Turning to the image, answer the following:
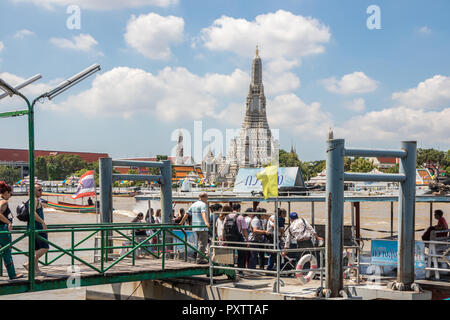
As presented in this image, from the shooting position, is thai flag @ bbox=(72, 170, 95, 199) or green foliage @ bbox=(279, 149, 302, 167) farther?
green foliage @ bbox=(279, 149, 302, 167)

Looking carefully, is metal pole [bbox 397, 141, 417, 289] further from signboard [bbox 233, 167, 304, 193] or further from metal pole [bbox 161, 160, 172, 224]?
signboard [bbox 233, 167, 304, 193]

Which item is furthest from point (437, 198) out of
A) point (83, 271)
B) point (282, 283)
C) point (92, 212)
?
point (92, 212)

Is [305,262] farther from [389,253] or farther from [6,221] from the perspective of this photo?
[6,221]

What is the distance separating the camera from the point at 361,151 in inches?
458

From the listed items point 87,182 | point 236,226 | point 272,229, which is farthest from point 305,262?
point 87,182

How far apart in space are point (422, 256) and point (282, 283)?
11.9 ft

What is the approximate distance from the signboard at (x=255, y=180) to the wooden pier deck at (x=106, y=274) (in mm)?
25928

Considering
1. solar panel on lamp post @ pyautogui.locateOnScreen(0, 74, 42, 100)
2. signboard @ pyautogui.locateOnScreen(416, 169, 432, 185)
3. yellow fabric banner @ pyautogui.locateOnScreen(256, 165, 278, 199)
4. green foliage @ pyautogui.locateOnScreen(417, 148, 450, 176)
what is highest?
solar panel on lamp post @ pyautogui.locateOnScreen(0, 74, 42, 100)

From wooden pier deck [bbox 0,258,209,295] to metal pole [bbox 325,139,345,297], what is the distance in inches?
131

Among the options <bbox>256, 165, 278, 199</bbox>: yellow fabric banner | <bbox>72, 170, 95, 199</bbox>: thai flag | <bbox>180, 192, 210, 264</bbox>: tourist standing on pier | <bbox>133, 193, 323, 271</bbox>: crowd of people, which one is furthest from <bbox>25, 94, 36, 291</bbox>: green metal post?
<bbox>72, 170, 95, 199</bbox>: thai flag

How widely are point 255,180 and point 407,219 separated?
28.4 meters

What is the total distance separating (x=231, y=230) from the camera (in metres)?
13.4

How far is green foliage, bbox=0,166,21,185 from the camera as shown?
9.65 metres

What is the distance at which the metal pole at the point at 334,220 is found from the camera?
11156 millimetres
